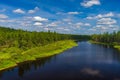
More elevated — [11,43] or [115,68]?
[11,43]

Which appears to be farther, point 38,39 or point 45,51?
point 38,39

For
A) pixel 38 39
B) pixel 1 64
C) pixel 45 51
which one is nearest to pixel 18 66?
pixel 1 64

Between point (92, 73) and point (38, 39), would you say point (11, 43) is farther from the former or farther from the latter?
point (92, 73)

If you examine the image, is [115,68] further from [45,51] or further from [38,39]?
[38,39]

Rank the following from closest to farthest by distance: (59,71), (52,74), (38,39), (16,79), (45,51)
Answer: (16,79), (52,74), (59,71), (45,51), (38,39)


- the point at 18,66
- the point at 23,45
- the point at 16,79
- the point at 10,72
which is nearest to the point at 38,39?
the point at 23,45

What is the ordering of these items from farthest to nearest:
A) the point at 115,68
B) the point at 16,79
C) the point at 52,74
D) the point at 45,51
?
the point at 45,51
the point at 115,68
the point at 52,74
the point at 16,79

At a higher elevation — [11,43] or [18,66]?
[11,43]

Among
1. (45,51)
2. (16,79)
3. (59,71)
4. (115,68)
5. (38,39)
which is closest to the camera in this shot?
(16,79)

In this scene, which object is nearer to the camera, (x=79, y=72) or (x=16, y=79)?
(x=16, y=79)
